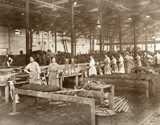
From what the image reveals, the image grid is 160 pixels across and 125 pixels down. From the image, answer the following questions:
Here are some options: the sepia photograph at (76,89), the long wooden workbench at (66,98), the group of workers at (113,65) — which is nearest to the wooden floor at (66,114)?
the sepia photograph at (76,89)

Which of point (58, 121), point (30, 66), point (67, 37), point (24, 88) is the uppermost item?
point (67, 37)

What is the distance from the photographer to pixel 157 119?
5.71 metres

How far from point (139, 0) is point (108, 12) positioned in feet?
11.2

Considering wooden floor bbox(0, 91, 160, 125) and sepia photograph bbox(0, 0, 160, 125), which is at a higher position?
sepia photograph bbox(0, 0, 160, 125)

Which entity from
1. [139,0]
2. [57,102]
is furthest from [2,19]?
[57,102]

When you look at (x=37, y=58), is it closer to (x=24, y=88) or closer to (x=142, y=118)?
(x=24, y=88)

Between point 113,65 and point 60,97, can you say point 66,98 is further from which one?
point 113,65

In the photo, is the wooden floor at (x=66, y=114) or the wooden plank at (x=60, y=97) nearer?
the wooden plank at (x=60, y=97)

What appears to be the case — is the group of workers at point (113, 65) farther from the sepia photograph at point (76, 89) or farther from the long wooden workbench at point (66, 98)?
the long wooden workbench at point (66, 98)

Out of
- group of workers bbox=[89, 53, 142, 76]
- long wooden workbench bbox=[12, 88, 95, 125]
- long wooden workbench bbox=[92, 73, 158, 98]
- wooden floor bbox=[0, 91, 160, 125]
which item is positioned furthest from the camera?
group of workers bbox=[89, 53, 142, 76]

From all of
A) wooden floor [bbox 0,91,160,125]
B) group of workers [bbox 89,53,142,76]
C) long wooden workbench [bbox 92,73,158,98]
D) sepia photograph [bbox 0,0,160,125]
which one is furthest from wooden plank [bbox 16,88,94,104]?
group of workers [bbox 89,53,142,76]

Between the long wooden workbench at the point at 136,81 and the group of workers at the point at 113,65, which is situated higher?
the group of workers at the point at 113,65

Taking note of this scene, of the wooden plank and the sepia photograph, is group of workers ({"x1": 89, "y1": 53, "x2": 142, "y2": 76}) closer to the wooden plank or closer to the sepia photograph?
the sepia photograph

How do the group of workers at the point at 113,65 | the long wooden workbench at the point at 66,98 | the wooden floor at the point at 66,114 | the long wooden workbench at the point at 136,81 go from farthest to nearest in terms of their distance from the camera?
the group of workers at the point at 113,65 → the long wooden workbench at the point at 136,81 → the wooden floor at the point at 66,114 → the long wooden workbench at the point at 66,98
